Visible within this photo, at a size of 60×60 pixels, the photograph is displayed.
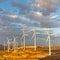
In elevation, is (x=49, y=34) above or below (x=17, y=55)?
above

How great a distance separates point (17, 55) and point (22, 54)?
2.30 metres

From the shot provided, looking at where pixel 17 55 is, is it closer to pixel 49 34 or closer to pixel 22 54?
pixel 22 54

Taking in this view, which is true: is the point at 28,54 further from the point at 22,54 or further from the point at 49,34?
the point at 49,34

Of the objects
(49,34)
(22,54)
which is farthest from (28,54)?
(49,34)

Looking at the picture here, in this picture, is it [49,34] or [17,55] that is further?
[17,55]

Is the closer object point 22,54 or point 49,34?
point 49,34

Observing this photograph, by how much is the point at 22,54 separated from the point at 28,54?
235 centimetres

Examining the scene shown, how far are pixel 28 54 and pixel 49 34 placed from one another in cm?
1391

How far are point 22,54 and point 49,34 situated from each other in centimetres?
1522

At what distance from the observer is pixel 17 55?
88250 millimetres

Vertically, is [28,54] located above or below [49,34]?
below

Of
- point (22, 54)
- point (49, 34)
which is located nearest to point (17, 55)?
point (22, 54)

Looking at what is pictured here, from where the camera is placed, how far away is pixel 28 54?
287 ft

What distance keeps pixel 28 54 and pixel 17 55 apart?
4.47 metres
